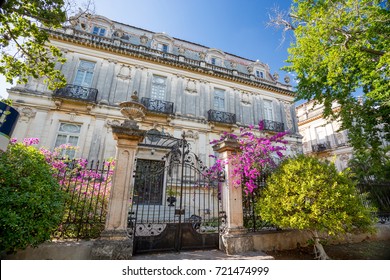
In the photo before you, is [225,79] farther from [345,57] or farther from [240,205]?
[240,205]

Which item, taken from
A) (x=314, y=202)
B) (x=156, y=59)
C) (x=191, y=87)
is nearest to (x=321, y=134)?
(x=191, y=87)

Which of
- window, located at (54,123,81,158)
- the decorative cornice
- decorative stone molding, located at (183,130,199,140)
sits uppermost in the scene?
the decorative cornice

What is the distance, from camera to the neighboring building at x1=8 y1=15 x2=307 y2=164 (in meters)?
11.0

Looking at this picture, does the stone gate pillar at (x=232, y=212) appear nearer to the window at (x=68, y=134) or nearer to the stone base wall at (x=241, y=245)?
the stone base wall at (x=241, y=245)

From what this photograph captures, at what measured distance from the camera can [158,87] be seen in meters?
13.9

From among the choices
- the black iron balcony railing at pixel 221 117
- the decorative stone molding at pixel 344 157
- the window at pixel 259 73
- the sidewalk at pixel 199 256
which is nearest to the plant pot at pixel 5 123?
the sidewalk at pixel 199 256

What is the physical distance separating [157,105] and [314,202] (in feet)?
34.9

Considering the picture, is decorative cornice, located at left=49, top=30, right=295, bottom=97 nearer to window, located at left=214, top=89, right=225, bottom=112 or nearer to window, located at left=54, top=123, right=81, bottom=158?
window, located at left=214, top=89, right=225, bottom=112

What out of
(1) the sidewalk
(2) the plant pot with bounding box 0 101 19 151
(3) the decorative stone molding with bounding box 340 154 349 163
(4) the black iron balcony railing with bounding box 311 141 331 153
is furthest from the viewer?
(4) the black iron balcony railing with bounding box 311 141 331 153

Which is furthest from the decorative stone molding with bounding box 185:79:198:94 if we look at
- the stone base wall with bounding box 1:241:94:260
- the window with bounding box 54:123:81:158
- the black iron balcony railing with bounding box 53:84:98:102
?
the stone base wall with bounding box 1:241:94:260

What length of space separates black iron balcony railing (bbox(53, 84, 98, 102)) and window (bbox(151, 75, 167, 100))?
3.82 metres

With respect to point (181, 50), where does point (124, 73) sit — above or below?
below

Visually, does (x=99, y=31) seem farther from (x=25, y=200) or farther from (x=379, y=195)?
(x=379, y=195)

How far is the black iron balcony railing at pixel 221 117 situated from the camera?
1385 cm
